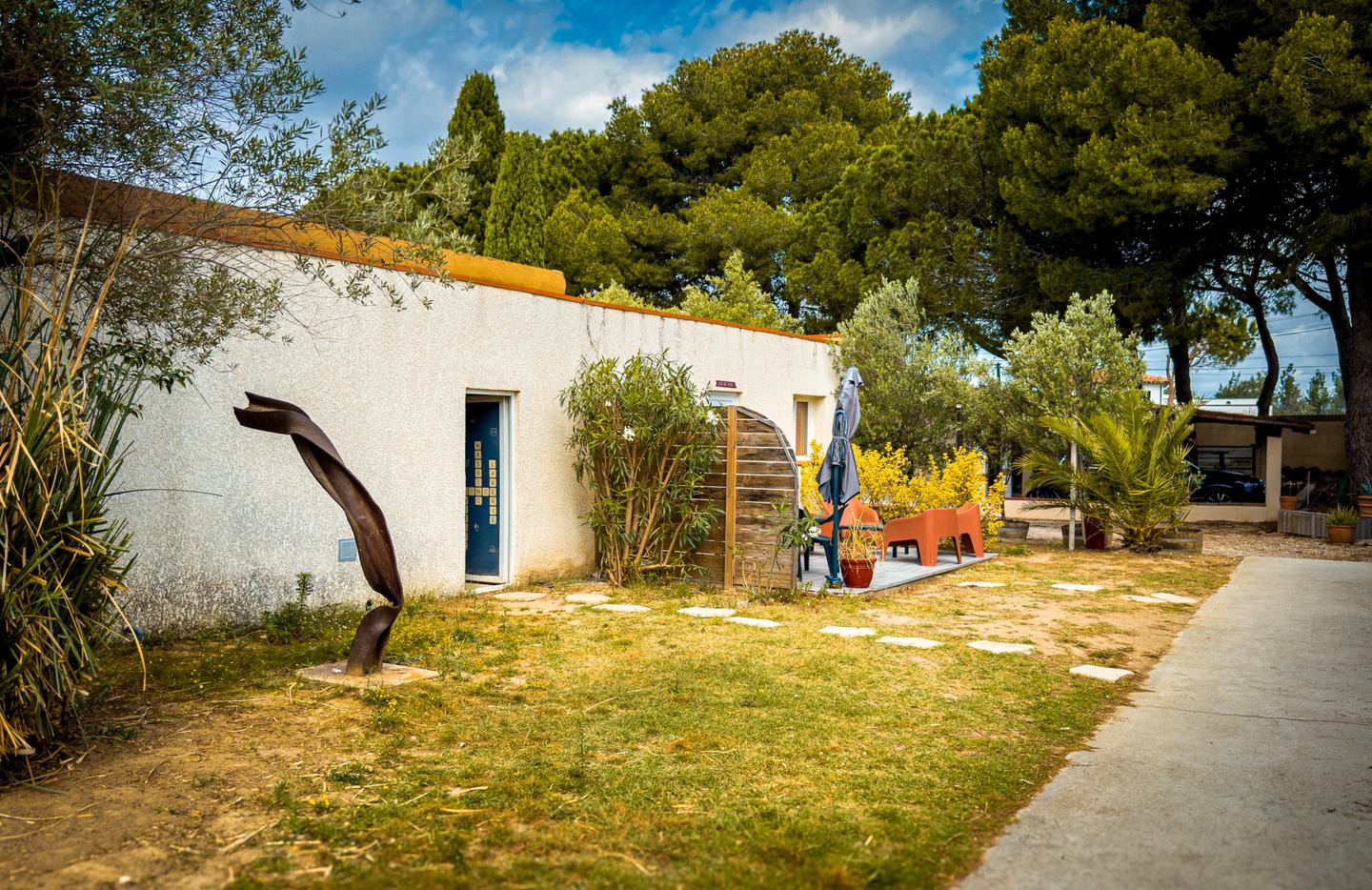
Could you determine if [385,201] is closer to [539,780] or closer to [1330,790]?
[539,780]

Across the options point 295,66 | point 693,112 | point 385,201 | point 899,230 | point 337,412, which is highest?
point 693,112

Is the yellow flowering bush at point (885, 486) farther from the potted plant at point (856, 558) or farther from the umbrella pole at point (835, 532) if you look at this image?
the umbrella pole at point (835, 532)

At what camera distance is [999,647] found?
7.20 m

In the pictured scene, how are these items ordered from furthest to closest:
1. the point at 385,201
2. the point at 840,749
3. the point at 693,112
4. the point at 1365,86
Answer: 1. the point at 693,112
2. the point at 1365,86
3. the point at 385,201
4. the point at 840,749

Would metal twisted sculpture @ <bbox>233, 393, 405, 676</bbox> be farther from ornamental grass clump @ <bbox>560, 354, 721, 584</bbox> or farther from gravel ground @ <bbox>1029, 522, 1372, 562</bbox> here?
gravel ground @ <bbox>1029, 522, 1372, 562</bbox>

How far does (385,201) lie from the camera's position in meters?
5.73

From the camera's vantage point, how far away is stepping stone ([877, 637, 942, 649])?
283 inches

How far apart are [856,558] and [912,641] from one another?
2.50 metres

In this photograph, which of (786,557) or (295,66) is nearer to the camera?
(295,66)

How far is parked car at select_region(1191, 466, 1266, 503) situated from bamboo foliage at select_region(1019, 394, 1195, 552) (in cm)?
1042

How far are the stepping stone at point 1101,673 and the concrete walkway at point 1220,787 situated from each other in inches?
7.9

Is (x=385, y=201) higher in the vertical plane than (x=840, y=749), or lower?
higher

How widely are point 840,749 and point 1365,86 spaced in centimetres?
1557

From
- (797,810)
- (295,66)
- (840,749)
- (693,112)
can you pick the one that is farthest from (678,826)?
(693,112)
